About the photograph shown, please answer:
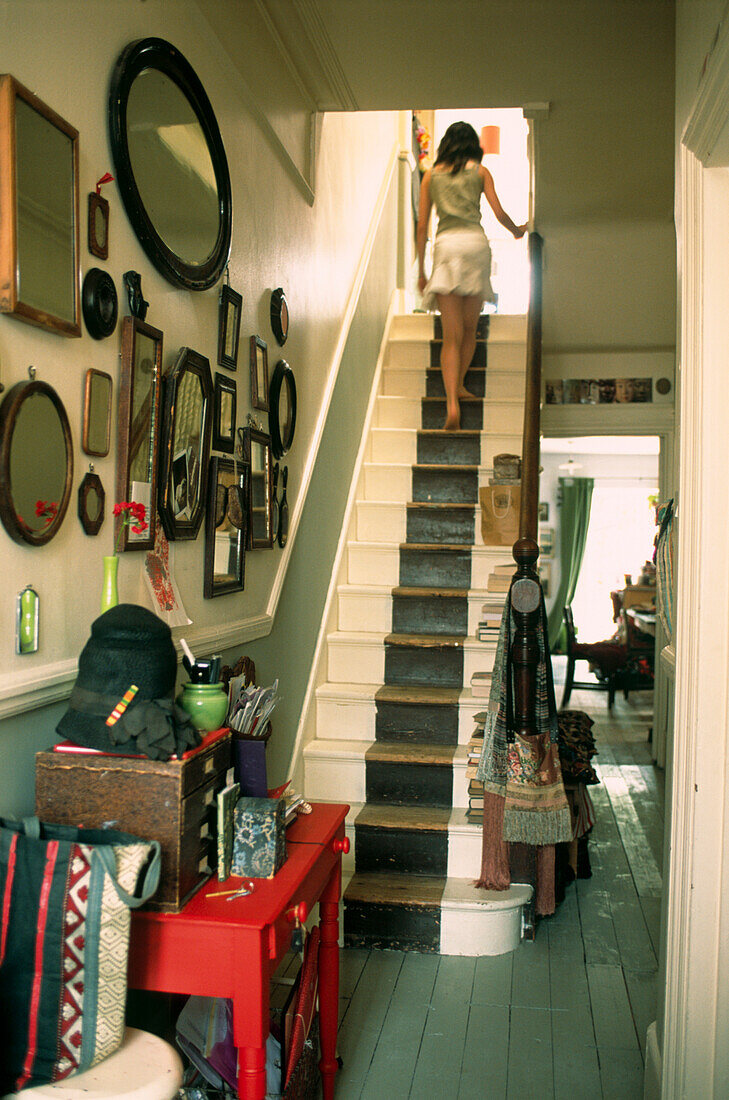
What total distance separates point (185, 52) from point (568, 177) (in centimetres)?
245

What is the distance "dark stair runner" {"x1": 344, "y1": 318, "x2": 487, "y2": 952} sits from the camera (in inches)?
118

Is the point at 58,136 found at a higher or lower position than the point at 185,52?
lower

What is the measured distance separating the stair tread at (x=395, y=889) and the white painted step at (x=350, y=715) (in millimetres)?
586

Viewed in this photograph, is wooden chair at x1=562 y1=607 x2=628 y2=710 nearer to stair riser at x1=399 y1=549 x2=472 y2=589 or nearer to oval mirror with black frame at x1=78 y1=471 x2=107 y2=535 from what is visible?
stair riser at x1=399 y1=549 x2=472 y2=589

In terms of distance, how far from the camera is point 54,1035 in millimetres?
1274

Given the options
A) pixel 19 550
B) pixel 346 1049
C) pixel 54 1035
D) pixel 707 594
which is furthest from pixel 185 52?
pixel 346 1049

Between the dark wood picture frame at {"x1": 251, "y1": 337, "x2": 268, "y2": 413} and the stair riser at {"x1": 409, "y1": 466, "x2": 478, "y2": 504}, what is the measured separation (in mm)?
1871

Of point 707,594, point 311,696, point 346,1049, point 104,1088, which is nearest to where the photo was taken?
point 104,1088

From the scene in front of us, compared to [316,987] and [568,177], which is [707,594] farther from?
[568,177]

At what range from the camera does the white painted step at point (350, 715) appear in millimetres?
3559

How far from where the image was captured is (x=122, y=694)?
4.91ft

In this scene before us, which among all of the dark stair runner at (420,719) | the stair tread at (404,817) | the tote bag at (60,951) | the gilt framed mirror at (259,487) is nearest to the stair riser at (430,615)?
the dark stair runner at (420,719)

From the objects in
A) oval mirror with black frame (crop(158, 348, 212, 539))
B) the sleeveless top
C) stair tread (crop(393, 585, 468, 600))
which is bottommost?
stair tread (crop(393, 585, 468, 600))

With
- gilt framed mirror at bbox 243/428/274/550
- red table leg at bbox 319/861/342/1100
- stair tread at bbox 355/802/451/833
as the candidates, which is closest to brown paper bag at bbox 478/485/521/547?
stair tread at bbox 355/802/451/833
